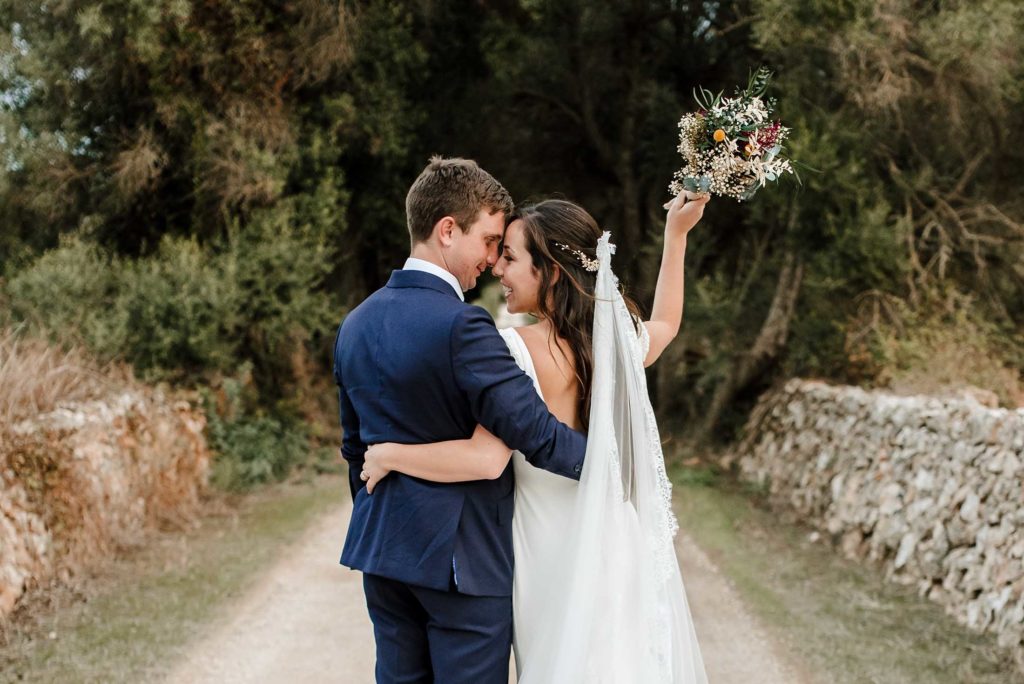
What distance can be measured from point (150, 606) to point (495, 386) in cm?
439

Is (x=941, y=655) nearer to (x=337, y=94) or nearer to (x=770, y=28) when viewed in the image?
(x=770, y=28)

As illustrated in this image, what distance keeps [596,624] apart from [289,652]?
312 centimetres

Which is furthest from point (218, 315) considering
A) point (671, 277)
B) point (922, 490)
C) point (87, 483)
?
point (671, 277)

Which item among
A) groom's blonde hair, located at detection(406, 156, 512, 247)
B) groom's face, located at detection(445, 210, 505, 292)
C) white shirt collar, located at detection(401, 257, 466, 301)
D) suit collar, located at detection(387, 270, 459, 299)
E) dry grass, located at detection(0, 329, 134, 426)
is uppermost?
groom's blonde hair, located at detection(406, 156, 512, 247)

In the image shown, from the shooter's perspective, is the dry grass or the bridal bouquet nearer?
the bridal bouquet

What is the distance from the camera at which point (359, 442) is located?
9.32 ft

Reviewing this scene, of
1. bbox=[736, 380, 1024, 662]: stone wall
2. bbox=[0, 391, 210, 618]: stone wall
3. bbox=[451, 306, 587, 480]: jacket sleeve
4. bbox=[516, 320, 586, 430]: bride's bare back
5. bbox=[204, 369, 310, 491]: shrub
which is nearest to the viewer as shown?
bbox=[451, 306, 587, 480]: jacket sleeve

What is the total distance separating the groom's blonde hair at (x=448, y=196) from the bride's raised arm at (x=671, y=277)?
642 millimetres

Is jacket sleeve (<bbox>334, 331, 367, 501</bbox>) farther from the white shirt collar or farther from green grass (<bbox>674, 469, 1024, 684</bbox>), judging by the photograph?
green grass (<bbox>674, 469, 1024, 684</bbox>)

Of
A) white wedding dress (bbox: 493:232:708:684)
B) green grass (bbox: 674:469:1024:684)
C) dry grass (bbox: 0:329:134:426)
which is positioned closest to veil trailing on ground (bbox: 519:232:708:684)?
white wedding dress (bbox: 493:232:708:684)

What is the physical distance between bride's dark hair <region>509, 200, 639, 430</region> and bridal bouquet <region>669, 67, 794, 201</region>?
34 centimetres

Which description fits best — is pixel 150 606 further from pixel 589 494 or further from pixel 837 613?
pixel 837 613

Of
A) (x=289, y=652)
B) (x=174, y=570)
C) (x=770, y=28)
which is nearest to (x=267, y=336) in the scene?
(x=174, y=570)

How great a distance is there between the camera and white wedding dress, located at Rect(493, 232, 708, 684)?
274cm
